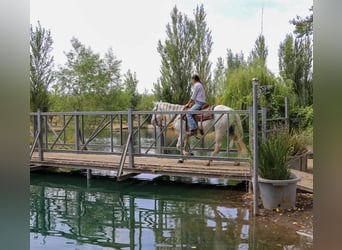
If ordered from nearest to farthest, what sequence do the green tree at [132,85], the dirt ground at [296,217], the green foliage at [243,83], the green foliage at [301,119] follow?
the dirt ground at [296,217]
the green foliage at [301,119]
the green foliage at [243,83]
the green tree at [132,85]

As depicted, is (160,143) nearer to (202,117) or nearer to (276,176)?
(202,117)

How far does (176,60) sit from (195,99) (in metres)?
14.6

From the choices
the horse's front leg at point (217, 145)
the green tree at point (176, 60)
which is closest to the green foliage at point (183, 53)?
the green tree at point (176, 60)

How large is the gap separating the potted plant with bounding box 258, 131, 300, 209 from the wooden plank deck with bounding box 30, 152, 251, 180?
0.99 m

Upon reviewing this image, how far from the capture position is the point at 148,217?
4355 mm

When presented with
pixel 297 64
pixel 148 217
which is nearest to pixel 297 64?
pixel 297 64

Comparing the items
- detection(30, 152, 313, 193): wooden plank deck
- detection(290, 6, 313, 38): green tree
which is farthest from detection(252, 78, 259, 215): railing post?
detection(290, 6, 313, 38): green tree

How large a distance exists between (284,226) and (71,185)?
12.9 ft

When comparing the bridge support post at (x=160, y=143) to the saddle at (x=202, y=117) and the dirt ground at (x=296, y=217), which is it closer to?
the saddle at (x=202, y=117)

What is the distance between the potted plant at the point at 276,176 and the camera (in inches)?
164

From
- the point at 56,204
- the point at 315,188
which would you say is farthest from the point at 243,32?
the point at 315,188

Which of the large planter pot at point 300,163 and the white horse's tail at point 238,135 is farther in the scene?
the white horse's tail at point 238,135

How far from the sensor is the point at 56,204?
16.7 ft

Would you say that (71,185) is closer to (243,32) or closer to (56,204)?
(56,204)
